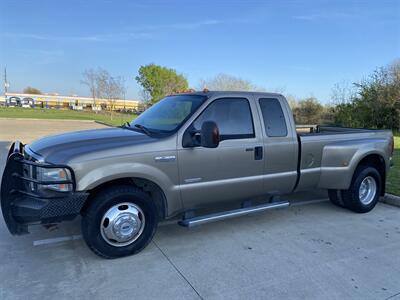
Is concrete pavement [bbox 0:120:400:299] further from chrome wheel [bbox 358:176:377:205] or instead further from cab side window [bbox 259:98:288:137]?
cab side window [bbox 259:98:288:137]

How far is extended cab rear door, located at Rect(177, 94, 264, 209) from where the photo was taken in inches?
163

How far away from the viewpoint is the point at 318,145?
5.26m

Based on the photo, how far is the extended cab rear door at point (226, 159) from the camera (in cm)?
414

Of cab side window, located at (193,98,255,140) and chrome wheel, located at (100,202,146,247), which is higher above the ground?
cab side window, located at (193,98,255,140)

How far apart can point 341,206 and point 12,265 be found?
198 inches

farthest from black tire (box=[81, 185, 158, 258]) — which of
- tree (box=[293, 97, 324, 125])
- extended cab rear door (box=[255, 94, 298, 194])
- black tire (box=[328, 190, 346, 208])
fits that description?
tree (box=[293, 97, 324, 125])

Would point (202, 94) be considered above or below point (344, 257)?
above

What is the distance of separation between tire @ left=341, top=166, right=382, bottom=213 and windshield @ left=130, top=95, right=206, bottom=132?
296 cm

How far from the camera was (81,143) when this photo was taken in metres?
3.90

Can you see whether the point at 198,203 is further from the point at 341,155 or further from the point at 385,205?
the point at 385,205

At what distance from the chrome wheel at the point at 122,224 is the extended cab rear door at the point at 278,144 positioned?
72.8 inches

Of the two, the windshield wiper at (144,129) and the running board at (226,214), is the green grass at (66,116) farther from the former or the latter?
the running board at (226,214)

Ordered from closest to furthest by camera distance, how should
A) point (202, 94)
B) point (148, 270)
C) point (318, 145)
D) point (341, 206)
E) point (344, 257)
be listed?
point (148, 270) → point (344, 257) → point (202, 94) → point (318, 145) → point (341, 206)

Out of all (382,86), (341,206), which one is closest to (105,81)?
(382,86)
